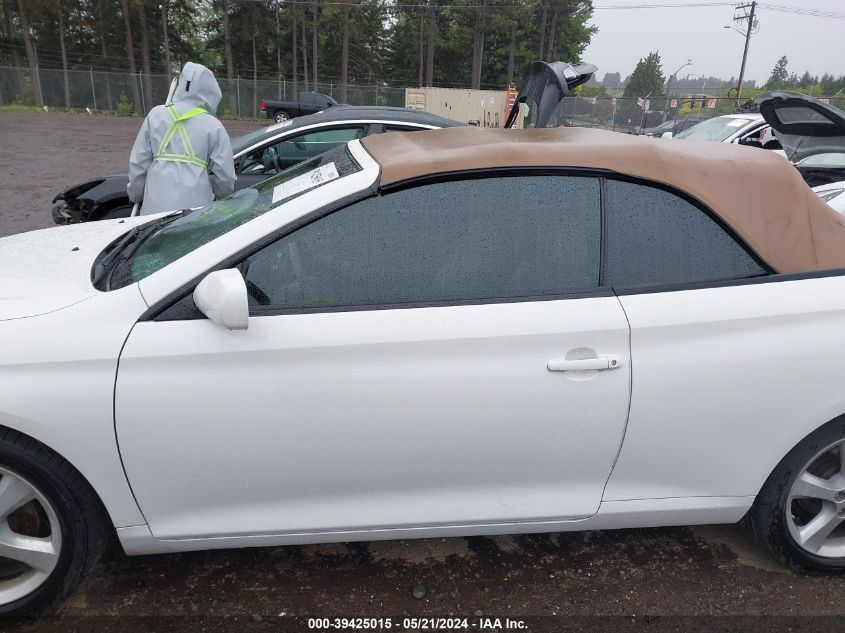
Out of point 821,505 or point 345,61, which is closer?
point 821,505

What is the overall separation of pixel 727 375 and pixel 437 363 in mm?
984

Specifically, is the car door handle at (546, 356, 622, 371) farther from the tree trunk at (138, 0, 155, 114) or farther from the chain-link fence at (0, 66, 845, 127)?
the tree trunk at (138, 0, 155, 114)

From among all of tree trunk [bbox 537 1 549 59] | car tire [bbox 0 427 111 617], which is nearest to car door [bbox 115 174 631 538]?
car tire [bbox 0 427 111 617]

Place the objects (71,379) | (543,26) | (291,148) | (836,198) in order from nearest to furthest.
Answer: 1. (71,379)
2. (836,198)
3. (291,148)
4. (543,26)

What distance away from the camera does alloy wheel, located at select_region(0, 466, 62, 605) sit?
79.0 inches

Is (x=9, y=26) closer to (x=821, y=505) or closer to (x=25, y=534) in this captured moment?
(x=25, y=534)

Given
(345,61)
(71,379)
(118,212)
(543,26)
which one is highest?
(543,26)

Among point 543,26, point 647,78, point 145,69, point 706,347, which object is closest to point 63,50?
point 145,69

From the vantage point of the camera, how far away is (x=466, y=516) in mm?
2178

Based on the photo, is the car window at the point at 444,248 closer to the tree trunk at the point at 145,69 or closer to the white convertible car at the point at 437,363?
the white convertible car at the point at 437,363

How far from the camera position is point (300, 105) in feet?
78.4

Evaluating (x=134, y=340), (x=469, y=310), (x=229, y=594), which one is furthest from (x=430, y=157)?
(x=229, y=594)

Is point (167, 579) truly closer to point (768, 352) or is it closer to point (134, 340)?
point (134, 340)

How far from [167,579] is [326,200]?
1544 mm
